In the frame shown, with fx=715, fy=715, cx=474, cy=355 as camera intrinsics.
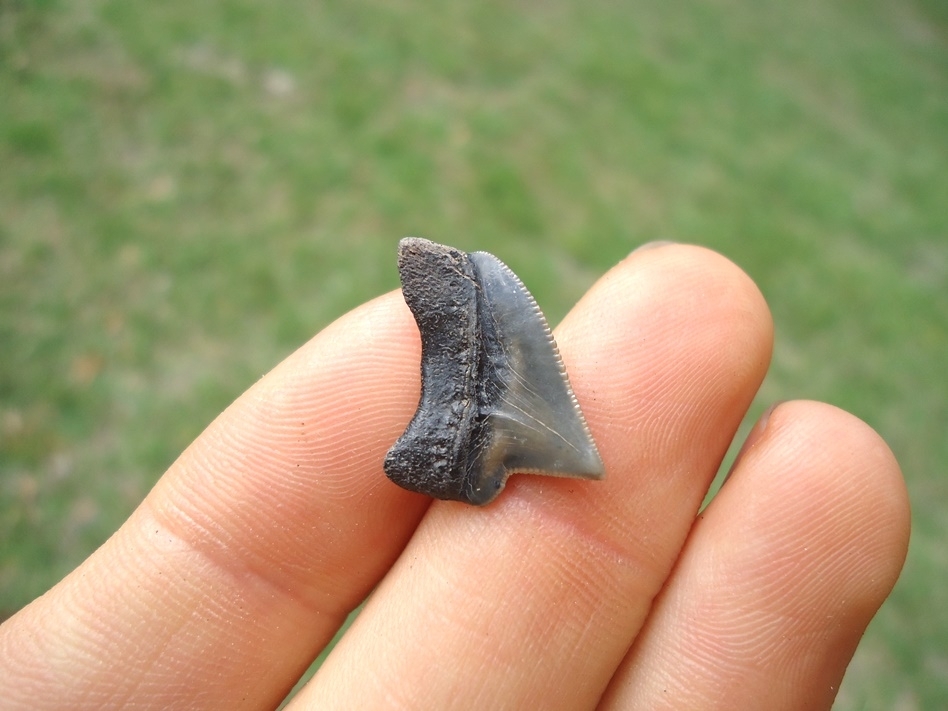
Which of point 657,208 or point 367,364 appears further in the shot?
point 657,208

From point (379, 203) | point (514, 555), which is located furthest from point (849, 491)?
point (379, 203)

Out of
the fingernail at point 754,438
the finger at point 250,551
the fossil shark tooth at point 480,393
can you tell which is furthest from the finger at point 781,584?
the finger at point 250,551

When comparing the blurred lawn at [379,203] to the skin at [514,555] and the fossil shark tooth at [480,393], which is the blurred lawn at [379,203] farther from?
the fossil shark tooth at [480,393]

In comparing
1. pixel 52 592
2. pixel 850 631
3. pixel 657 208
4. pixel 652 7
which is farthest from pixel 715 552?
pixel 652 7

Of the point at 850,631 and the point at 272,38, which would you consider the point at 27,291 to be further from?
the point at 850,631

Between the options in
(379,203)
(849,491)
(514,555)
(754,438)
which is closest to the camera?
(514,555)

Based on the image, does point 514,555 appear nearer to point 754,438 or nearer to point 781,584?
point 781,584
